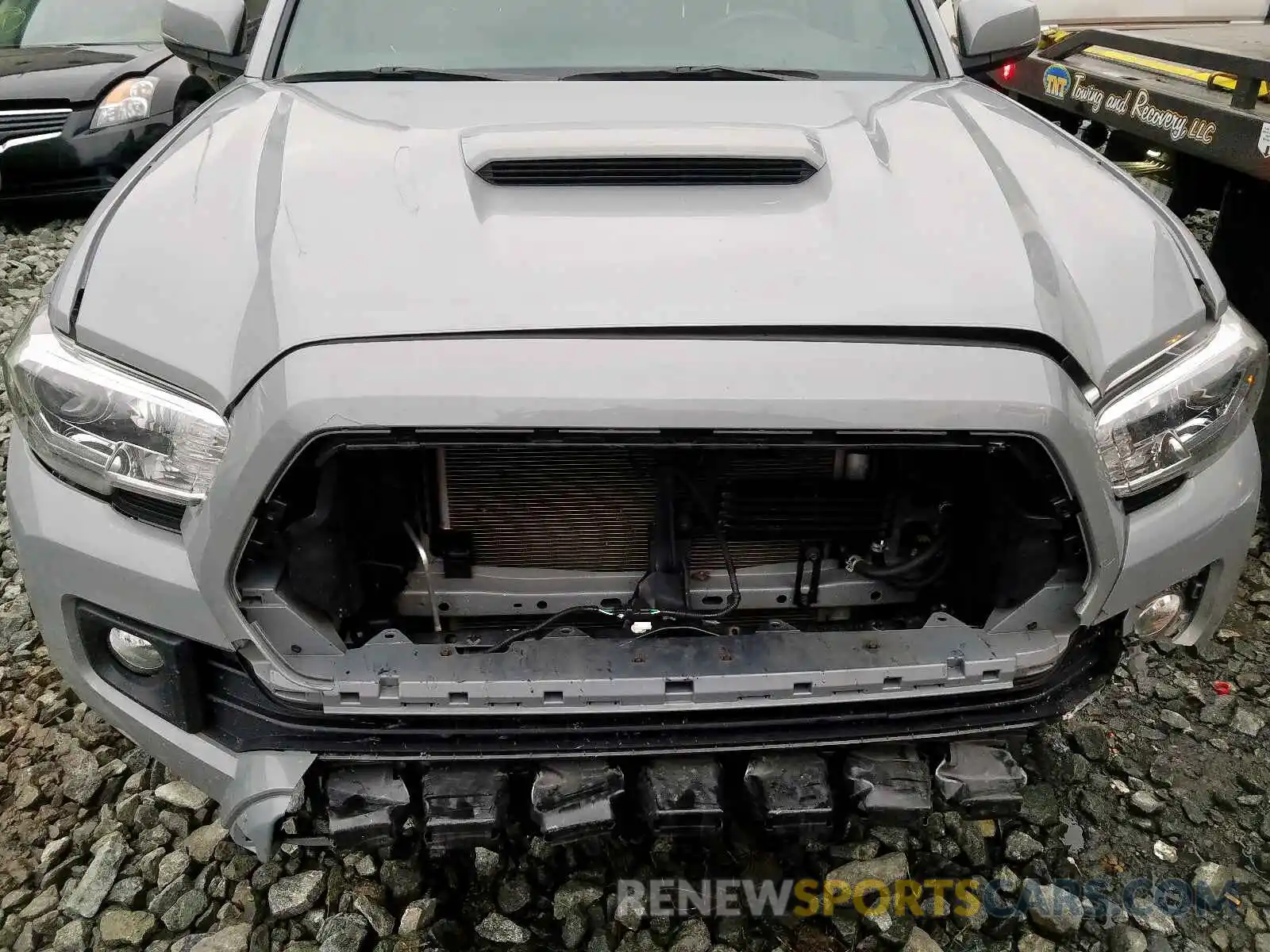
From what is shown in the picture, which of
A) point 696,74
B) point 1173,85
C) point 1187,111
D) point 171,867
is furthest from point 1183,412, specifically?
point 1173,85

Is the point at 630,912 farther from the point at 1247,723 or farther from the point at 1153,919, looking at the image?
the point at 1247,723

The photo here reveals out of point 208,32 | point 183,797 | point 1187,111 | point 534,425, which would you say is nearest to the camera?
point 534,425

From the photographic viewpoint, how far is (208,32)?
2582 millimetres

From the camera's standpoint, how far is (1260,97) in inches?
127

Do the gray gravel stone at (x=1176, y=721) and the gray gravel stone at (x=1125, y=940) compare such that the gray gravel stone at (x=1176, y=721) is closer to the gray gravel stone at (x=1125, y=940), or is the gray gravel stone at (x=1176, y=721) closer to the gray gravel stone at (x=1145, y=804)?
the gray gravel stone at (x=1145, y=804)

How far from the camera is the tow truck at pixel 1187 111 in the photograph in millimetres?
3123

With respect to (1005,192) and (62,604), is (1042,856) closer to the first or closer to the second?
(1005,192)

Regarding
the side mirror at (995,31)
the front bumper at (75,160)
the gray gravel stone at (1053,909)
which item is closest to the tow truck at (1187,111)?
the side mirror at (995,31)

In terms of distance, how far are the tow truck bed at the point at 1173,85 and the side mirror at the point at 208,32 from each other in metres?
3.07

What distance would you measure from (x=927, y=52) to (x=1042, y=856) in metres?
2.02

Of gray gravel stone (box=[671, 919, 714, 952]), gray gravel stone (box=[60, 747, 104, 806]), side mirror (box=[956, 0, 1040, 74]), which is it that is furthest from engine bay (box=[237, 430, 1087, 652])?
side mirror (box=[956, 0, 1040, 74])

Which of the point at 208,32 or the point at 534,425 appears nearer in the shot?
the point at 534,425

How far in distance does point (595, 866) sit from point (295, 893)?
610 mm

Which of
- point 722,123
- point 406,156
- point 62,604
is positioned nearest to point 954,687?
point 722,123
